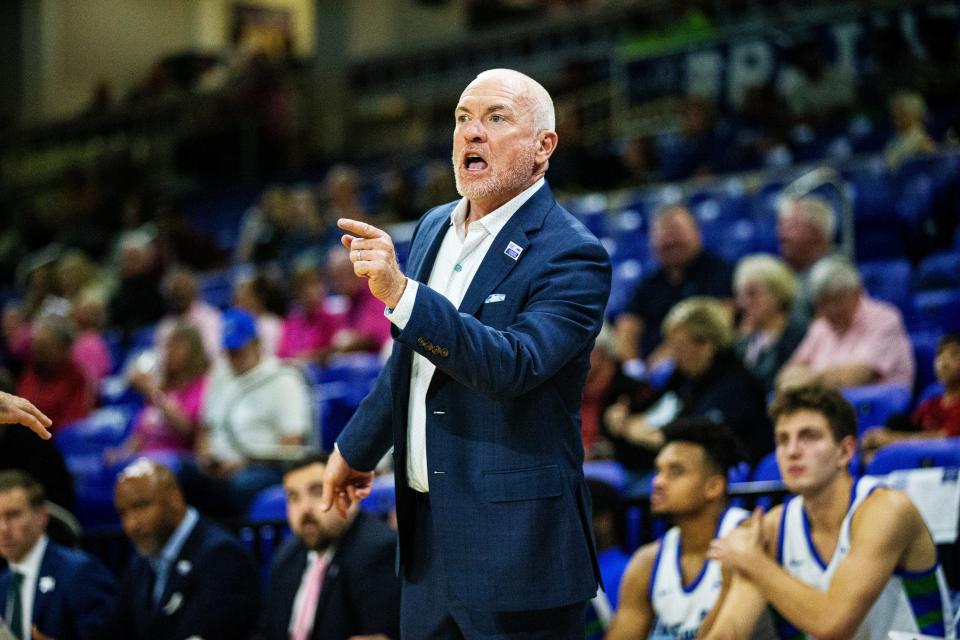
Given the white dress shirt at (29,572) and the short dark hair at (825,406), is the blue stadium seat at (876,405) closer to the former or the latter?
the short dark hair at (825,406)

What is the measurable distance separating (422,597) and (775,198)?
5.77 metres

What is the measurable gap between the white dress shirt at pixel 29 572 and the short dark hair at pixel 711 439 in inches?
88.4

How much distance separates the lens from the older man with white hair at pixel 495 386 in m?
2.33

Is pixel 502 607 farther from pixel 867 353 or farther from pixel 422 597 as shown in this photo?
pixel 867 353

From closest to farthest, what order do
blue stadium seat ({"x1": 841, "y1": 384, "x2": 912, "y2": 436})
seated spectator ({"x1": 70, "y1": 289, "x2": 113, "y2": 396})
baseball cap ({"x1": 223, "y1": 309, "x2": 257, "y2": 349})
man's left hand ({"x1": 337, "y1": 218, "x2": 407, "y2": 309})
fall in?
man's left hand ({"x1": 337, "y1": 218, "x2": 407, "y2": 309})
blue stadium seat ({"x1": 841, "y1": 384, "x2": 912, "y2": 436})
baseball cap ({"x1": 223, "y1": 309, "x2": 257, "y2": 349})
seated spectator ({"x1": 70, "y1": 289, "x2": 113, "y2": 396})

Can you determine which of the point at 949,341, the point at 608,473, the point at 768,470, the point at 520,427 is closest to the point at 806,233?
the point at 949,341

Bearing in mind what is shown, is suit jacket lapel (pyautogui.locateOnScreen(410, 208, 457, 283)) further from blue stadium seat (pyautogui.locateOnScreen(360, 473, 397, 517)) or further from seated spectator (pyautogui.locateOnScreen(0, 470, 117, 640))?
Result: seated spectator (pyautogui.locateOnScreen(0, 470, 117, 640))

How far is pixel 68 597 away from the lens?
15.1ft

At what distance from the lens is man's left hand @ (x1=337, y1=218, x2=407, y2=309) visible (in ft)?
7.48

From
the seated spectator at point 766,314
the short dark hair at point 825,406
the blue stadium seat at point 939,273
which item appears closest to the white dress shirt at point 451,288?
the short dark hair at point 825,406

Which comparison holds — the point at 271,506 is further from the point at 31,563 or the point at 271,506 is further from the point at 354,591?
the point at 354,591

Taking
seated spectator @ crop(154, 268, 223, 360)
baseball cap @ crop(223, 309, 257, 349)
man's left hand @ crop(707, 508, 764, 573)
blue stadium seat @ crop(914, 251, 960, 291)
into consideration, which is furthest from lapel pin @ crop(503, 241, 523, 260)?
seated spectator @ crop(154, 268, 223, 360)

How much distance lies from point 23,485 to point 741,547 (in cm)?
254

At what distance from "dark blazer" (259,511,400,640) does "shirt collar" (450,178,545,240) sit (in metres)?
1.76
